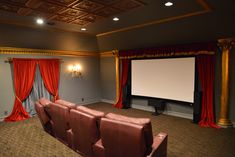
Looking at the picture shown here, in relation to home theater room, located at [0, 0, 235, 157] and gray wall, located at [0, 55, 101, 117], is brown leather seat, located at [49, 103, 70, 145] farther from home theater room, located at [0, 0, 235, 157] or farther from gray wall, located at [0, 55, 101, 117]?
gray wall, located at [0, 55, 101, 117]

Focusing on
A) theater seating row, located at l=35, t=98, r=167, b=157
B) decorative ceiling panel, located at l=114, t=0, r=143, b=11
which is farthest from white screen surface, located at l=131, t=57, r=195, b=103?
theater seating row, located at l=35, t=98, r=167, b=157

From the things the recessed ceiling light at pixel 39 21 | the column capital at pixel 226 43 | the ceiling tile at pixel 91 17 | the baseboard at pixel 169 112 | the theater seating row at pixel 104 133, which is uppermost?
the recessed ceiling light at pixel 39 21

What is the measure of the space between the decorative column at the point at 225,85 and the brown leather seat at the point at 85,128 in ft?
12.0

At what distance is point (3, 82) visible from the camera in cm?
531

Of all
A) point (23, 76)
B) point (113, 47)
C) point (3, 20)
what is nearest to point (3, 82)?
point (23, 76)

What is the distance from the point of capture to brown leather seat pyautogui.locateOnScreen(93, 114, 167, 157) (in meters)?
1.97

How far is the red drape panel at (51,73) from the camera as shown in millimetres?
6062

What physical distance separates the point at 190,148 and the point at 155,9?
10.3 feet

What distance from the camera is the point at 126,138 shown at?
2031mm

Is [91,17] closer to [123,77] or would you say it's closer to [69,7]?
[69,7]

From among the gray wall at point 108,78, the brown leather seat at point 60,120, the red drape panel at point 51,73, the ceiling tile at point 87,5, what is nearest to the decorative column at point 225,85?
the ceiling tile at point 87,5

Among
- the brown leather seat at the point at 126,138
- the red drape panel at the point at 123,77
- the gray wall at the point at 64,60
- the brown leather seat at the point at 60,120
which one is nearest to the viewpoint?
the brown leather seat at the point at 126,138

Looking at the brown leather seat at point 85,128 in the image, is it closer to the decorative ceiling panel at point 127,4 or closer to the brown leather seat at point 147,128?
the brown leather seat at point 147,128

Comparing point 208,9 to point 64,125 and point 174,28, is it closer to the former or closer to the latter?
point 174,28
